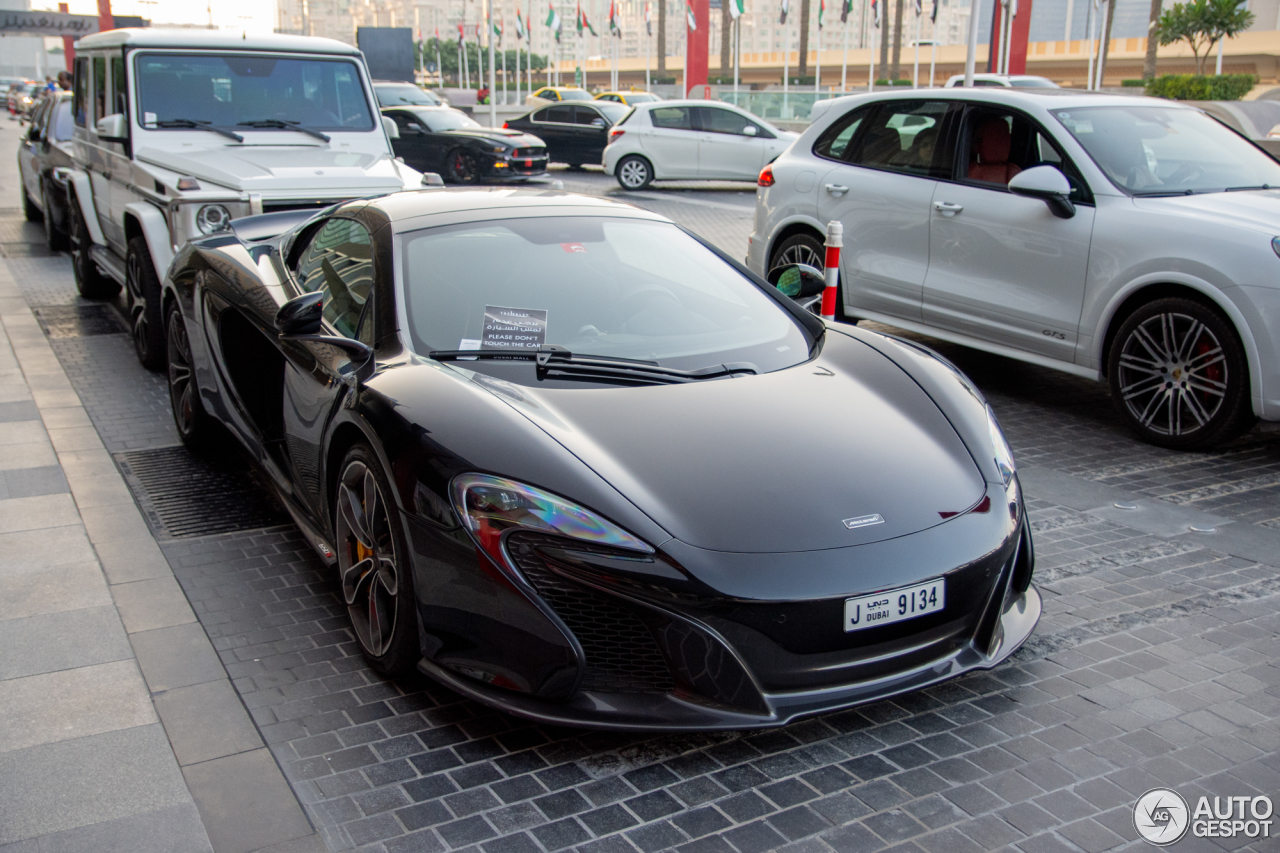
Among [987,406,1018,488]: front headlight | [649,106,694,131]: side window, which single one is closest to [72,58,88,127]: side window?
[987,406,1018,488]: front headlight

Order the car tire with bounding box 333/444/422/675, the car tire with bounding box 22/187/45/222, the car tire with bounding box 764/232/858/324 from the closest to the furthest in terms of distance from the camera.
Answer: the car tire with bounding box 333/444/422/675
the car tire with bounding box 764/232/858/324
the car tire with bounding box 22/187/45/222

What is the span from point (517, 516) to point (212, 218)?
5067mm

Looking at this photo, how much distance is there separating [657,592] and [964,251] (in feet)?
15.6

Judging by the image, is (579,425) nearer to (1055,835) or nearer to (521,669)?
(521,669)

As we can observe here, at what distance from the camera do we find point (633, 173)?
2098cm

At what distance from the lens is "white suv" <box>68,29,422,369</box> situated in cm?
727

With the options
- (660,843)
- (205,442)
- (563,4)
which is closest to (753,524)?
(660,843)

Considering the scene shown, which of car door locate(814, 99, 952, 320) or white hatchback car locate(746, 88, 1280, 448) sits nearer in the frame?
white hatchback car locate(746, 88, 1280, 448)

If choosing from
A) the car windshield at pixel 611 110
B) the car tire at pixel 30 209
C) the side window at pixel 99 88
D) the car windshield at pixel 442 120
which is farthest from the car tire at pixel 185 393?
the car windshield at pixel 611 110

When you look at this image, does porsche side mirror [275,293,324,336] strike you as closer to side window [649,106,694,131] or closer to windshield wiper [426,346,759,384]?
windshield wiper [426,346,759,384]

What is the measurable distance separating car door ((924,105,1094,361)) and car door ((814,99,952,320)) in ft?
0.46

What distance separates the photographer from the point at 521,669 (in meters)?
2.96

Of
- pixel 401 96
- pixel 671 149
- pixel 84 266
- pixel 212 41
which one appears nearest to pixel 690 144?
pixel 671 149

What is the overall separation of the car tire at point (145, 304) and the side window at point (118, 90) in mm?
1280
